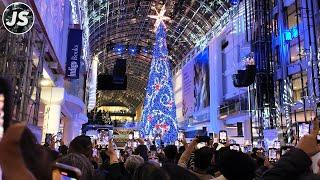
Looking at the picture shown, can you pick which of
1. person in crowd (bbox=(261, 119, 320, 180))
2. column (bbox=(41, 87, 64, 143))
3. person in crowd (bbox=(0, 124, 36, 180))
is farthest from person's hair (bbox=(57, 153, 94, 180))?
column (bbox=(41, 87, 64, 143))

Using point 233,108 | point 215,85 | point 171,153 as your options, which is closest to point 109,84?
point 215,85

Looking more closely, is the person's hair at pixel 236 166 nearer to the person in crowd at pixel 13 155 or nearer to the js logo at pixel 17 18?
the person in crowd at pixel 13 155

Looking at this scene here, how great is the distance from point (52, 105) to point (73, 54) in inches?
87.5

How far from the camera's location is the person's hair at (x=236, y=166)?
7.39ft

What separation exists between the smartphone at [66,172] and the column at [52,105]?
14.0m

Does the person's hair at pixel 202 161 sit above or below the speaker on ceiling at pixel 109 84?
below

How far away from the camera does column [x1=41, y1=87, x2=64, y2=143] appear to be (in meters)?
14.7

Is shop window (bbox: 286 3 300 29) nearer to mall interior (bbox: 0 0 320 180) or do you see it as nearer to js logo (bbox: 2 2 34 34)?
mall interior (bbox: 0 0 320 180)

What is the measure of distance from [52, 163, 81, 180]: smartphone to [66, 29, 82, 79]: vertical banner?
535 inches

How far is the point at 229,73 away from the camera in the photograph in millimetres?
26625

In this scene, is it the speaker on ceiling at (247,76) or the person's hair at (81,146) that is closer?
the person's hair at (81,146)

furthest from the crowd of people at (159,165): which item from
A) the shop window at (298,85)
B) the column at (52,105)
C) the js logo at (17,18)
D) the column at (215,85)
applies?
the column at (215,85)

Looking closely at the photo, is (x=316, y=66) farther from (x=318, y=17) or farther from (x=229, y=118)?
(x=229, y=118)

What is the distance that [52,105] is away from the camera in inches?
589
